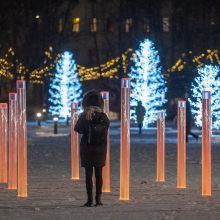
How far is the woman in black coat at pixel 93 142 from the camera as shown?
47.1 ft

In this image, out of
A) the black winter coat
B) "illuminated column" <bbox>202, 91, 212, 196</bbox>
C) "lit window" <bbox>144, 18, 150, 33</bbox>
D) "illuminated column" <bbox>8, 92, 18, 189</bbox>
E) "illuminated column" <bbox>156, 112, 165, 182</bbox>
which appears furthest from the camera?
"lit window" <bbox>144, 18, 150, 33</bbox>

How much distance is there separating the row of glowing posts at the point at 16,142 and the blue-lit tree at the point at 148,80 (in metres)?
33.1

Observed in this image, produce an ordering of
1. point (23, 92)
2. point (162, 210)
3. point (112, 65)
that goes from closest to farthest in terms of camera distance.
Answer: point (162, 210) < point (23, 92) < point (112, 65)

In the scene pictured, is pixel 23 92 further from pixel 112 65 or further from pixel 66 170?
pixel 112 65

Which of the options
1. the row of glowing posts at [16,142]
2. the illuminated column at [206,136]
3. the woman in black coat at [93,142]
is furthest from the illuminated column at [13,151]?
Answer: the illuminated column at [206,136]

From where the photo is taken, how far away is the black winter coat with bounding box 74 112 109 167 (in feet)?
47.1

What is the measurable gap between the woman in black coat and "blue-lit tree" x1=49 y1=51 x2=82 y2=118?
50334 millimetres

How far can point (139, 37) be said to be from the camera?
222ft

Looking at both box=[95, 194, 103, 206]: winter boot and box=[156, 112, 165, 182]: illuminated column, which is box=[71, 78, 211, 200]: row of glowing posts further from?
box=[156, 112, 165, 182]: illuminated column

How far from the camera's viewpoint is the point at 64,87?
6575cm

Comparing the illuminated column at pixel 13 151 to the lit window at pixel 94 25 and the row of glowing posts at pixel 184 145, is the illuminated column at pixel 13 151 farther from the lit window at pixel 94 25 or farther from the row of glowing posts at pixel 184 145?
the lit window at pixel 94 25

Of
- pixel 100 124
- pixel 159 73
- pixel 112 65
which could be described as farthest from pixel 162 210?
pixel 112 65

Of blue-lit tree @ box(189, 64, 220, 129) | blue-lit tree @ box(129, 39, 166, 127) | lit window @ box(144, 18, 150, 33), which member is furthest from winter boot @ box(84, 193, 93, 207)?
lit window @ box(144, 18, 150, 33)

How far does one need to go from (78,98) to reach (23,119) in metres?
51.4
